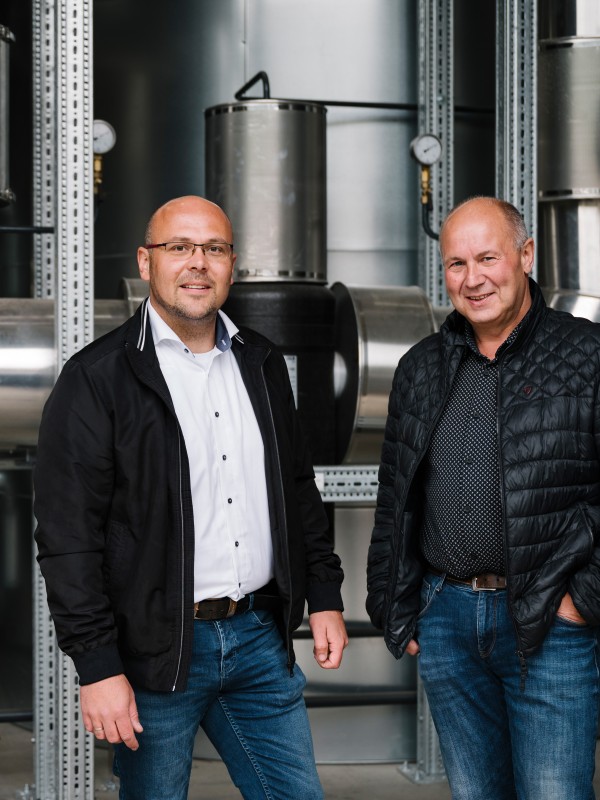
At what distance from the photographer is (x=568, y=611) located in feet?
6.73

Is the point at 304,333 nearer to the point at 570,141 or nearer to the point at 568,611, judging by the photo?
the point at 570,141

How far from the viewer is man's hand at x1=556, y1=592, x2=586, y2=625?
80.7 inches

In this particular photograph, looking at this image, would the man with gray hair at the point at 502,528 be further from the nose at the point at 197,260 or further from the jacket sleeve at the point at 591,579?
the nose at the point at 197,260

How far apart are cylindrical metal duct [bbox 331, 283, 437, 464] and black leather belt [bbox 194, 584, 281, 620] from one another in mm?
1438

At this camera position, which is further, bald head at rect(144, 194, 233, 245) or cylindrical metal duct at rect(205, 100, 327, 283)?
cylindrical metal duct at rect(205, 100, 327, 283)

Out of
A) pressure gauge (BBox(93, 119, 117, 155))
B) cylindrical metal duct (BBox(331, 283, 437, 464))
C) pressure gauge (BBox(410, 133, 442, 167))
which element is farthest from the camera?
pressure gauge (BBox(410, 133, 442, 167))

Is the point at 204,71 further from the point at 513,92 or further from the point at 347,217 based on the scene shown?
the point at 513,92

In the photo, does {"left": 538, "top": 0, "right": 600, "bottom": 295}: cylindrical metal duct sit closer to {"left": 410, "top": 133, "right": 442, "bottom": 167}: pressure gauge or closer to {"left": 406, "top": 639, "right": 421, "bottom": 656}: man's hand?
{"left": 410, "top": 133, "right": 442, "bottom": 167}: pressure gauge

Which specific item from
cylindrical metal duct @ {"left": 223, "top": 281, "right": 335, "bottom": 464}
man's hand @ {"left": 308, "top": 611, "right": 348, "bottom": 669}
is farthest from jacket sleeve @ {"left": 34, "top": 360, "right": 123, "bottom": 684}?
cylindrical metal duct @ {"left": 223, "top": 281, "right": 335, "bottom": 464}

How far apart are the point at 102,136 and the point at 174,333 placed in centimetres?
172

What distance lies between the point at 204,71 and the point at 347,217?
77 centimetres

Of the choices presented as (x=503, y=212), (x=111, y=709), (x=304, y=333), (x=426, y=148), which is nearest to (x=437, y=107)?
(x=426, y=148)

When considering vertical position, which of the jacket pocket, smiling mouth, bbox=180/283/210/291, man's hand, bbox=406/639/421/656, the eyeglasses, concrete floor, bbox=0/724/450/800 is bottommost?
concrete floor, bbox=0/724/450/800

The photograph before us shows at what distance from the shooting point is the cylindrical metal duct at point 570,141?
378cm
